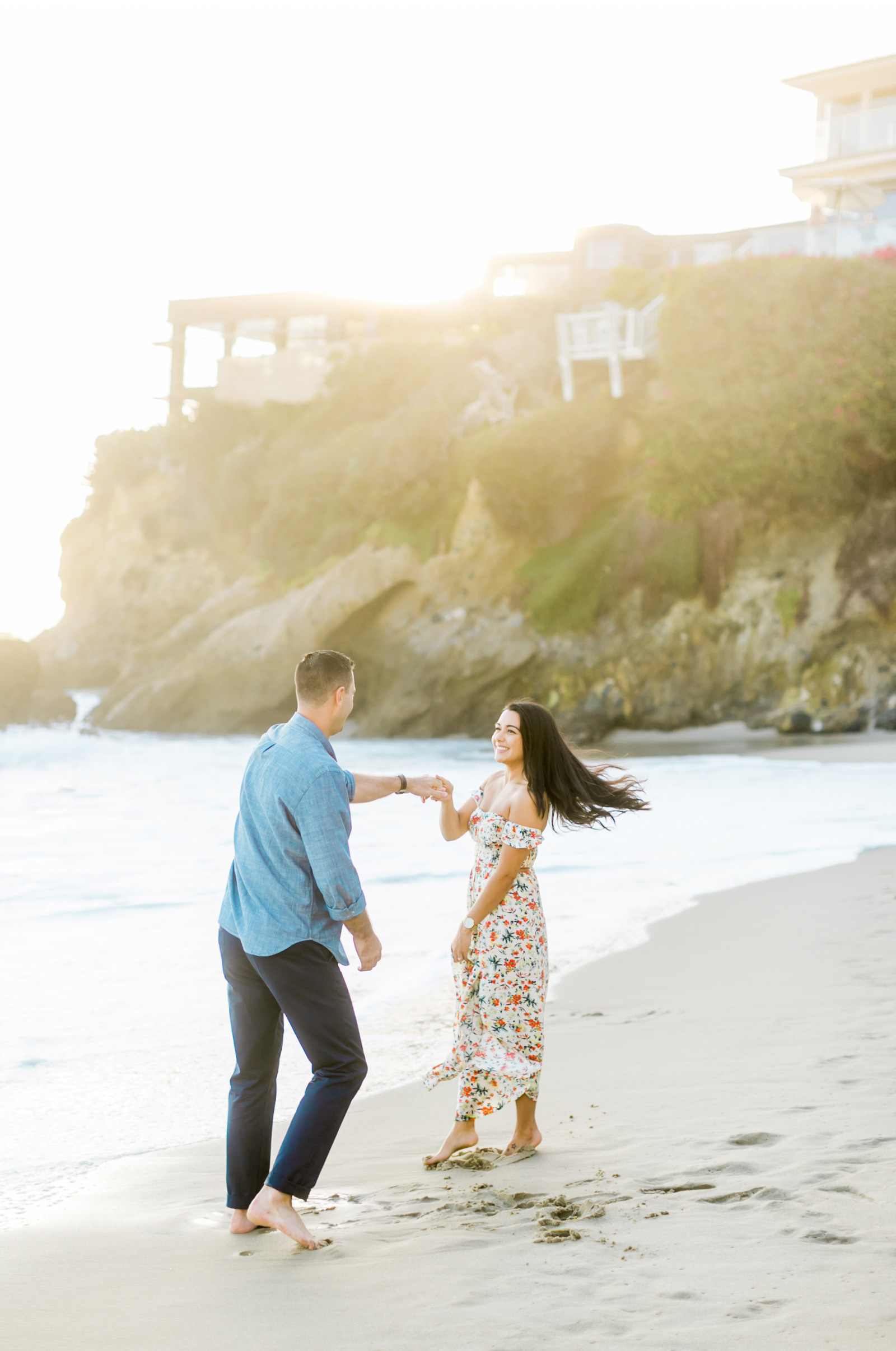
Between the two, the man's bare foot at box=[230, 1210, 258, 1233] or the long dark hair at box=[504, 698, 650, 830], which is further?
the long dark hair at box=[504, 698, 650, 830]

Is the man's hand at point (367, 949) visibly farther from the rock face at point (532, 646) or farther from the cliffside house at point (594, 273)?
the cliffside house at point (594, 273)

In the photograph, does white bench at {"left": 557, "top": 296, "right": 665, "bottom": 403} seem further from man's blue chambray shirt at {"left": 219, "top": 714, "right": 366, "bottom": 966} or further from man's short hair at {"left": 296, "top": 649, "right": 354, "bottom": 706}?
man's blue chambray shirt at {"left": 219, "top": 714, "right": 366, "bottom": 966}

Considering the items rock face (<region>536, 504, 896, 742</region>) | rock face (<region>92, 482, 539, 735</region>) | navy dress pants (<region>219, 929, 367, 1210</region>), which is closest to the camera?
navy dress pants (<region>219, 929, 367, 1210</region>)

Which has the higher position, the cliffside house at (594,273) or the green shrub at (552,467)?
the cliffside house at (594,273)

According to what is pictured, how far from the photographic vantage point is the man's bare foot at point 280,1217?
3.25m

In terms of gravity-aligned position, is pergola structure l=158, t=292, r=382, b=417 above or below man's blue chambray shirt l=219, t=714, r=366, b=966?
above

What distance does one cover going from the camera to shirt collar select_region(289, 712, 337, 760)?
Result: 3.50m

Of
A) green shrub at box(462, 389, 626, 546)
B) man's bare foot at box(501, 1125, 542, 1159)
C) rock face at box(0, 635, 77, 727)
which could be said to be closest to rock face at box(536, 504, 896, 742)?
green shrub at box(462, 389, 626, 546)

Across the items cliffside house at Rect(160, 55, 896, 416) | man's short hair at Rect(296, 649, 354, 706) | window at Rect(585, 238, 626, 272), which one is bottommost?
man's short hair at Rect(296, 649, 354, 706)

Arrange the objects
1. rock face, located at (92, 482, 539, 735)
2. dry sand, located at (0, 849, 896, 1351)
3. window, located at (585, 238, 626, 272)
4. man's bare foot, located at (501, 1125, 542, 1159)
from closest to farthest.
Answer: dry sand, located at (0, 849, 896, 1351)
man's bare foot, located at (501, 1125, 542, 1159)
rock face, located at (92, 482, 539, 735)
window, located at (585, 238, 626, 272)

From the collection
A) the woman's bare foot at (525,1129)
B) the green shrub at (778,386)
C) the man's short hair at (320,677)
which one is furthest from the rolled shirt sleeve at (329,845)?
the green shrub at (778,386)

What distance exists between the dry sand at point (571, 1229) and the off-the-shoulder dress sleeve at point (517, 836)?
1.00 meters

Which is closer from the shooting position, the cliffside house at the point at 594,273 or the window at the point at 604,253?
the cliffside house at the point at 594,273

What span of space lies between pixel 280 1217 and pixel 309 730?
134 centimetres
